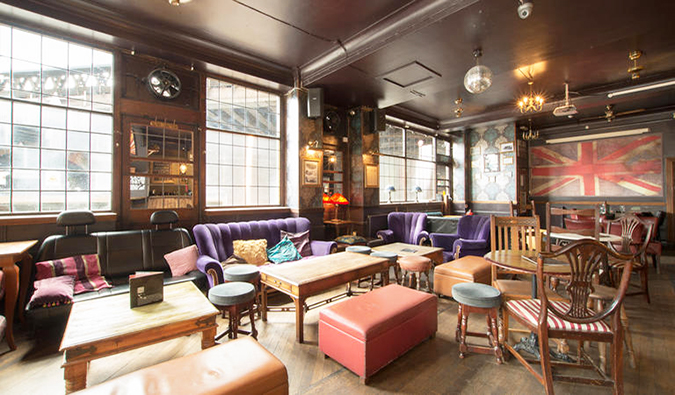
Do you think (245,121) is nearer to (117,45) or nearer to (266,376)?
(117,45)

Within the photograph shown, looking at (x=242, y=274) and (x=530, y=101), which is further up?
(x=530, y=101)

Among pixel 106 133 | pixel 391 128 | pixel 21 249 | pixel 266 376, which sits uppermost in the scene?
pixel 391 128

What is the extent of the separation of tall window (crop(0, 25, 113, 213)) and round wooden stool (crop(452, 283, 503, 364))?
4455 millimetres

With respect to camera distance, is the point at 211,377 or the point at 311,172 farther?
the point at 311,172

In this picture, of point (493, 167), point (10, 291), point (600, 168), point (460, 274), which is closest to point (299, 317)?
point (460, 274)

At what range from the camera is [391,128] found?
795 centimetres

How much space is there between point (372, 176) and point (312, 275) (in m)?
4.05

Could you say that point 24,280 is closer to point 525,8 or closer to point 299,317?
point 299,317

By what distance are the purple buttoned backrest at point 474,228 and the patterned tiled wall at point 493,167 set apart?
4178 mm

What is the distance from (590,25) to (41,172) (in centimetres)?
681

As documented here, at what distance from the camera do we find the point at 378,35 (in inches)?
152

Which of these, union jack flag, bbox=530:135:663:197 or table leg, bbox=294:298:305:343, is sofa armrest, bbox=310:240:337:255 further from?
union jack flag, bbox=530:135:663:197

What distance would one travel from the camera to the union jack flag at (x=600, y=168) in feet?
24.9

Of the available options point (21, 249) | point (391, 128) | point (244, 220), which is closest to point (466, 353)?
point (244, 220)
